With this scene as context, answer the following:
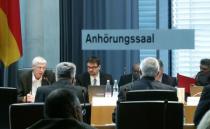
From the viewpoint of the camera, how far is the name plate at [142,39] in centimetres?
930

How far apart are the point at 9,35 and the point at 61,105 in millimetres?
5154

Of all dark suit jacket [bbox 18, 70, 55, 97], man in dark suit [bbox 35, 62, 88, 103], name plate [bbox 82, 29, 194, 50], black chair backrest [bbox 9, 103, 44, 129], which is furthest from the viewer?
name plate [bbox 82, 29, 194, 50]

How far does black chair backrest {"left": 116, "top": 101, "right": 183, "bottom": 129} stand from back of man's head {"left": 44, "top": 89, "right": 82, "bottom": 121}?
159cm

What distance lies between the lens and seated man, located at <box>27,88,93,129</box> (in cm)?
269

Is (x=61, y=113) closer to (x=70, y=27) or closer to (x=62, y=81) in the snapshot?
(x=62, y=81)

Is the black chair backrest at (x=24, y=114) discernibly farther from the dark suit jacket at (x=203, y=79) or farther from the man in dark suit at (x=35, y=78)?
the dark suit jacket at (x=203, y=79)

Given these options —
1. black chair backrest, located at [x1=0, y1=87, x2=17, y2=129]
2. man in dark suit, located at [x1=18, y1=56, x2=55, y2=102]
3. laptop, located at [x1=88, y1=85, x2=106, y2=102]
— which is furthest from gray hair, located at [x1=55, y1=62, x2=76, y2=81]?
man in dark suit, located at [x1=18, y1=56, x2=55, y2=102]

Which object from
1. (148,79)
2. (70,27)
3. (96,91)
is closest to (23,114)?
(148,79)

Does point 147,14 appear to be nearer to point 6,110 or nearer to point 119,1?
point 119,1

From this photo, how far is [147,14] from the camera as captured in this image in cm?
1042

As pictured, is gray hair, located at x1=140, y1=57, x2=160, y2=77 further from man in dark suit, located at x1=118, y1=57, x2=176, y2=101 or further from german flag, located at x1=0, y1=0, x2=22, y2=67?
german flag, located at x1=0, y1=0, x2=22, y2=67

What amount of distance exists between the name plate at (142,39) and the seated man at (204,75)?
0.79 metres

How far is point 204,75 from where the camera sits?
8.23 m

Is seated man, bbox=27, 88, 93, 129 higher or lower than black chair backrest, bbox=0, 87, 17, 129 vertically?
higher
